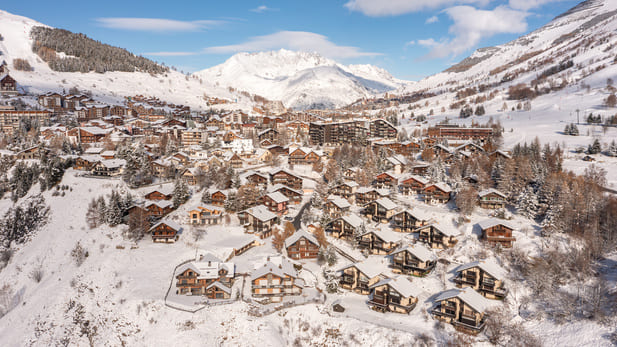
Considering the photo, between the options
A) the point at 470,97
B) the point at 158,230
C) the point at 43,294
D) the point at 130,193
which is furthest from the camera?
the point at 470,97

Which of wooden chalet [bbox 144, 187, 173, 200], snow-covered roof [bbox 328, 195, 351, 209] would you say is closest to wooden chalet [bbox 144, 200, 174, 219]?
wooden chalet [bbox 144, 187, 173, 200]

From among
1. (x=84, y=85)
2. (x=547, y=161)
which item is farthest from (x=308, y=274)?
(x=84, y=85)

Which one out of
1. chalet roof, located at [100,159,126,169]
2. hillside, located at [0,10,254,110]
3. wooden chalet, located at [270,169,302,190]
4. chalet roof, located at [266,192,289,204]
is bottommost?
chalet roof, located at [266,192,289,204]

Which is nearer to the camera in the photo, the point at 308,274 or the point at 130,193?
the point at 308,274

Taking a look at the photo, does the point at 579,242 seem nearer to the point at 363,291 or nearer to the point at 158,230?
the point at 363,291

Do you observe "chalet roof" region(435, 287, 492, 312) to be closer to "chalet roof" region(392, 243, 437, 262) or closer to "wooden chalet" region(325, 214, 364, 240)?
"chalet roof" region(392, 243, 437, 262)

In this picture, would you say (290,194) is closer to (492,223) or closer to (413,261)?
(413,261)

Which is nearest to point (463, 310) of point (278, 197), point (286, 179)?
point (278, 197)

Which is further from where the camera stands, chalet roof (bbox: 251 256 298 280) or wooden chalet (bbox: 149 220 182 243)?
wooden chalet (bbox: 149 220 182 243)
